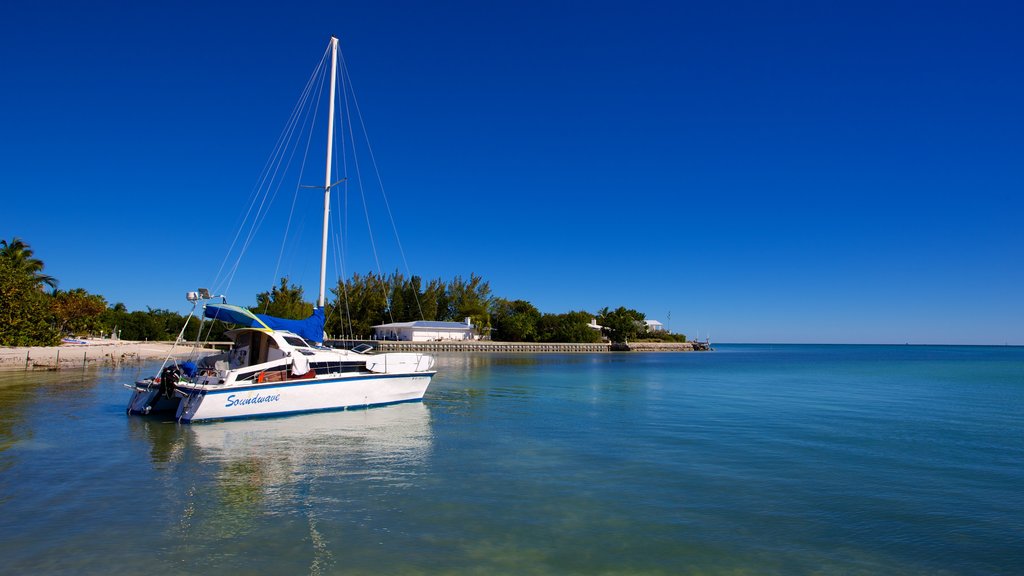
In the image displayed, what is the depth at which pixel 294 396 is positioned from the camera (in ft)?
59.7

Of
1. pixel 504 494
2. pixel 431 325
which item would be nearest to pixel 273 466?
pixel 504 494

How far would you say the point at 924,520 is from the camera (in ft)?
31.0

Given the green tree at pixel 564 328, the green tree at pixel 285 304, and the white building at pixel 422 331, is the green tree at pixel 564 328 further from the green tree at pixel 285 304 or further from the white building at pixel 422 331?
the green tree at pixel 285 304

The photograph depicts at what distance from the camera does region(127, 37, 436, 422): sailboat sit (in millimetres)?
17094

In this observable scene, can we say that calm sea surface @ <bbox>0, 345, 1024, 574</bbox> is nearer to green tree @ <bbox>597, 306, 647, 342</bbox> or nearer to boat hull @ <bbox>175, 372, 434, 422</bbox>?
boat hull @ <bbox>175, 372, 434, 422</bbox>

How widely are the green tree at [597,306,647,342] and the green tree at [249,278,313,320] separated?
184ft

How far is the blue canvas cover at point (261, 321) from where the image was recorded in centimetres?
1891

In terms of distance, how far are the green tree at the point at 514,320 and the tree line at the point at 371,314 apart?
0.18 m

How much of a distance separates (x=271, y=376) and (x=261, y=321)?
2095 mm

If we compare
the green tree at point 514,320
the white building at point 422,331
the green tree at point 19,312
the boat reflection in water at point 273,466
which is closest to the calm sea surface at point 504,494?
the boat reflection in water at point 273,466

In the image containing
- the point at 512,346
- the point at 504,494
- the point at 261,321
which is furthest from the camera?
the point at 512,346

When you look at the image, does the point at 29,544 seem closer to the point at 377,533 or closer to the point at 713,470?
the point at 377,533

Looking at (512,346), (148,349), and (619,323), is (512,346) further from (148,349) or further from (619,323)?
(148,349)

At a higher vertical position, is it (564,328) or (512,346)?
(564,328)
